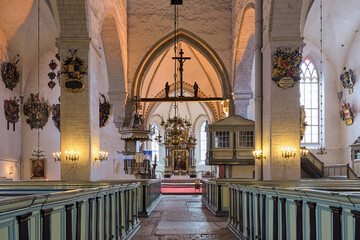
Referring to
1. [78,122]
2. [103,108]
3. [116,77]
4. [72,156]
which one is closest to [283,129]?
[78,122]

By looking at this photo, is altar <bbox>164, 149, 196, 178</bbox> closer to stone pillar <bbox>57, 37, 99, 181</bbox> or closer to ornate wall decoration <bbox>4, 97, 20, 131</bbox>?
ornate wall decoration <bbox>4, 97, 20, 131</bbox>

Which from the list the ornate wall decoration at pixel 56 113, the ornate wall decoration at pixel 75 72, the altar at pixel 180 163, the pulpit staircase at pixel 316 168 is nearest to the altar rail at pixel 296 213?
the ornate wall decoration at pixel 75 72

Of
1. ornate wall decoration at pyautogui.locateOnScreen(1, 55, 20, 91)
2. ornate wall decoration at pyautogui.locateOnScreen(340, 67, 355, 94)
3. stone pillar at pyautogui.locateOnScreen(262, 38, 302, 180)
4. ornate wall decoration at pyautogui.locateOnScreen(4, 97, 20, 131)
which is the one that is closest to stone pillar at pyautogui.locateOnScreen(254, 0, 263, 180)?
stone pillar at pyautogui.locateOnScreen(262, 38, 302, 180)

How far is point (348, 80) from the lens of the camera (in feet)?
68.2

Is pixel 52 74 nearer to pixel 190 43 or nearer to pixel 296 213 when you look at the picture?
pixel 190 43

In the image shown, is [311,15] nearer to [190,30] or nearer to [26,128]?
[190,30]

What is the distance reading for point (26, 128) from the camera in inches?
766

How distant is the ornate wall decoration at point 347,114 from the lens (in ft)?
67.7

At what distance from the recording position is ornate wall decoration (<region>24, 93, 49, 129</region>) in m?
19.2

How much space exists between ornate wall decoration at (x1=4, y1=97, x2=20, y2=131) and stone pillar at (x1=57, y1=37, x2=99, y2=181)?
25.2 feet

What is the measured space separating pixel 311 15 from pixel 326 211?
62.8 feet

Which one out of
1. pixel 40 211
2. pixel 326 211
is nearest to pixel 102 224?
pixel 40 211

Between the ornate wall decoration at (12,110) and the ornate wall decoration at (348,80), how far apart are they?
16962 millimetres

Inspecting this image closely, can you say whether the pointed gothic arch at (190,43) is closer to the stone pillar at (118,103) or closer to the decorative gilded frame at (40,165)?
the stone pillar at (118,103)
